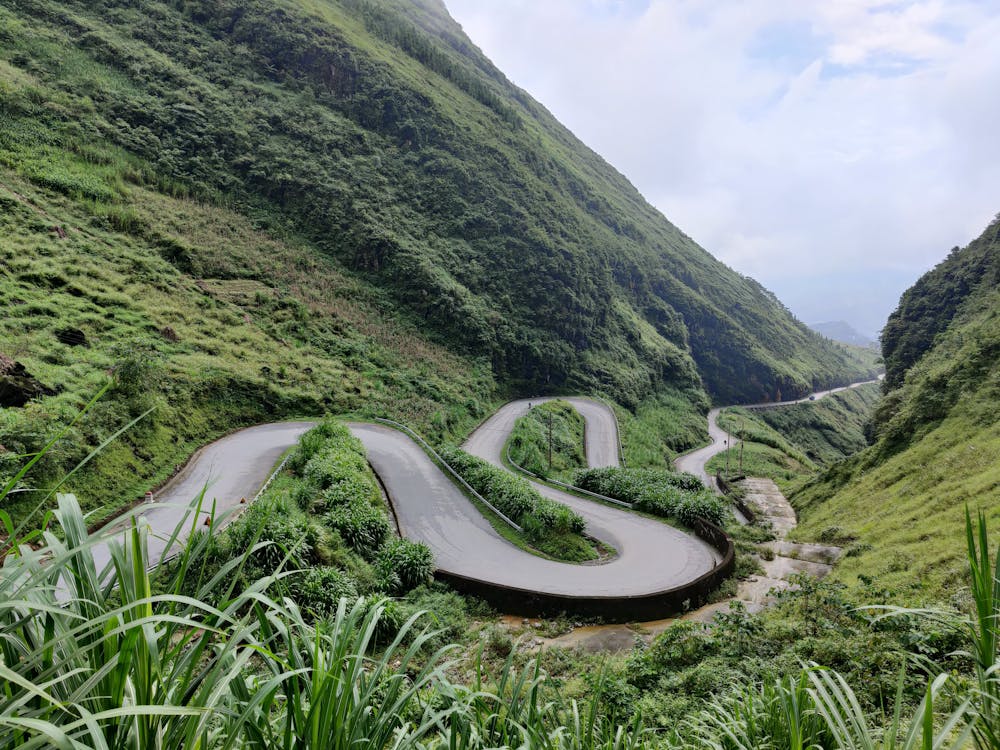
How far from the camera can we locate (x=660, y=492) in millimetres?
18453

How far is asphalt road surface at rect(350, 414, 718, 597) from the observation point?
1237cm

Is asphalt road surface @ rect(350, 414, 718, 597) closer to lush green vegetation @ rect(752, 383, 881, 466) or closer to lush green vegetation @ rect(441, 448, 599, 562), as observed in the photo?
lush green vegetation @ rect(441, 448, 599, 562)

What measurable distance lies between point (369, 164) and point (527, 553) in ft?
172

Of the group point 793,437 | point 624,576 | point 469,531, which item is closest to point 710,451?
point 793,437

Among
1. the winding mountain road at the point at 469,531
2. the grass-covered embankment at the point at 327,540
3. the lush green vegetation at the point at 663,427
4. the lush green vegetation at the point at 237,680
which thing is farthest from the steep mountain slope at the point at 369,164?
the lush green vegetation at the point at 237,680

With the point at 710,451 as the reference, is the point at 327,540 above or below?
below

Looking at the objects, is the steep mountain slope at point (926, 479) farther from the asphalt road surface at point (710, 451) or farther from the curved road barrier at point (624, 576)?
the asphalt road surface at point (710, 451)

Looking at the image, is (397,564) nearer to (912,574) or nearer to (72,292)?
(912,574)

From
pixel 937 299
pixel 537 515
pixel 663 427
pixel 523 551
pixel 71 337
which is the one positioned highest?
pixel 937 299

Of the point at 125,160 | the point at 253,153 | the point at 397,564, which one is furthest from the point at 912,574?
the point at 253,153

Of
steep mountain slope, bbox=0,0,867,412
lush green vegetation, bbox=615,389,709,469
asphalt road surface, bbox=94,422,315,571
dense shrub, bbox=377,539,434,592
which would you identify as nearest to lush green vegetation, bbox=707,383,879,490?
lush green vegetation, bbox=615,389,709,469

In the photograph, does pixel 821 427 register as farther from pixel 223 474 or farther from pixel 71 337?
pixel 71 337

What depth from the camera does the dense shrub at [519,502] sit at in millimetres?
14820

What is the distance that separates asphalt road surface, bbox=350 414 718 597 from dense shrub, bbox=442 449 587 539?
84cm
